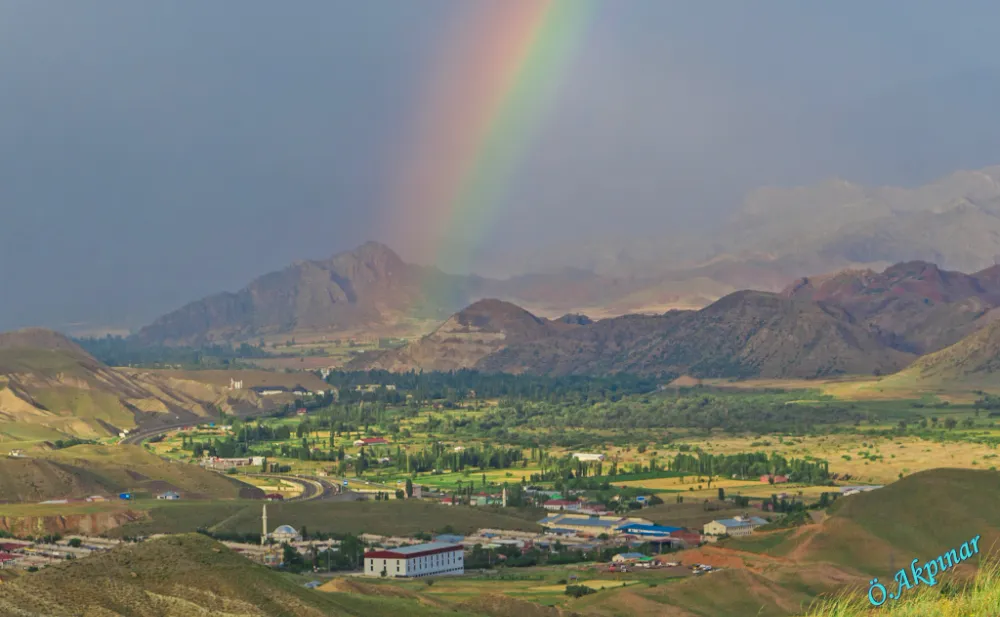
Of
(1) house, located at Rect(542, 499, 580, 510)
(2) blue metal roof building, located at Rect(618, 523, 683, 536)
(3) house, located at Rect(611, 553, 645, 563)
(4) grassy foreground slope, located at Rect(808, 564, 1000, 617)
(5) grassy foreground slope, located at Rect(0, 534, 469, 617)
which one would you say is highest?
(1) house, located at Rect(542, 499, 580, 510)

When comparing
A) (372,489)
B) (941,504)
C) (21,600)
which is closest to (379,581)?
(941,504)

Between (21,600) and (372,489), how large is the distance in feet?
457

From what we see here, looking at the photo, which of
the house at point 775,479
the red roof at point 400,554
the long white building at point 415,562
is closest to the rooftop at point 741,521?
the long white building at point 415,562

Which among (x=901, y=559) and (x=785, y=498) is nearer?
(x=901, y=559)

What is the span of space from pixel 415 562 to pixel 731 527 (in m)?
36.0

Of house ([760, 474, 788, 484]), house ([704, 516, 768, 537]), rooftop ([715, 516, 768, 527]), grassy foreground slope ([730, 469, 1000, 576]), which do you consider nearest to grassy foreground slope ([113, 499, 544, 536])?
house ([704, 516, 768, 537])

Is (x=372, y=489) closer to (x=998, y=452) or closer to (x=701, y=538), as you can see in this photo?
(x=701, y=538)

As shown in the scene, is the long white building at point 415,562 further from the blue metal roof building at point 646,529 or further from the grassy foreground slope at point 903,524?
the grassy foreground slope at point 903,524

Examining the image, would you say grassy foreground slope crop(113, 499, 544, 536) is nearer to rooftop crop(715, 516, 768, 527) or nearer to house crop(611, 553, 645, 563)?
rooftop crop(715, 516, 768, 527)

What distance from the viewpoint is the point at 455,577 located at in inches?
4663

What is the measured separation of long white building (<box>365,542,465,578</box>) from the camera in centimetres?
11894

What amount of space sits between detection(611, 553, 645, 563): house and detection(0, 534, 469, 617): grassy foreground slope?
184 ft

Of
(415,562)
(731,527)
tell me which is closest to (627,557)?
(731,527)

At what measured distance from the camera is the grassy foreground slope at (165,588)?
52656 mm
